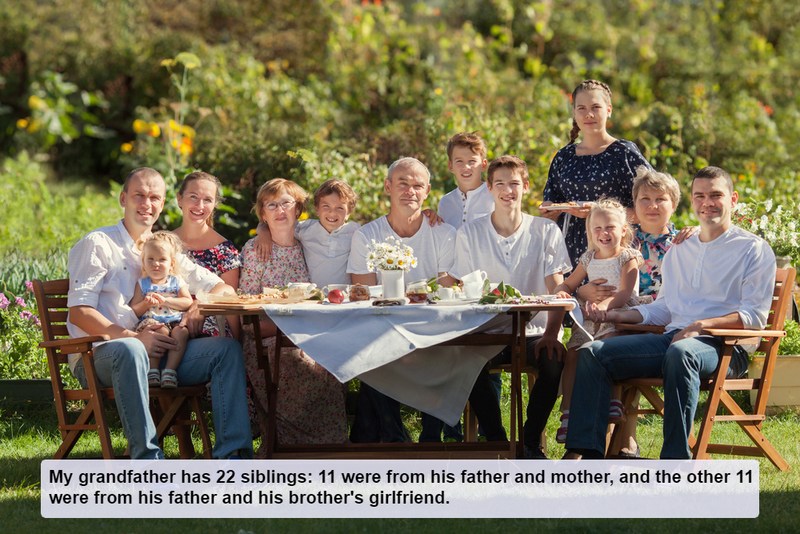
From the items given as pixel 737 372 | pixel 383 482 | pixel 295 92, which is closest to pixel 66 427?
pixel 383 482

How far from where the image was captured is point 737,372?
12.2 feet

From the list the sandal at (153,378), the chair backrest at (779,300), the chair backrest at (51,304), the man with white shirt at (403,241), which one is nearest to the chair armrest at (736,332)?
the chair backrest at (779,300)

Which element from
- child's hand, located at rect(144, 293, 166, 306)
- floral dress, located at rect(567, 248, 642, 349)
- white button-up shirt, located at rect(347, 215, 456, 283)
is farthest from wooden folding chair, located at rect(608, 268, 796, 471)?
child's hand, located at rect(144, 293, 166, 306)

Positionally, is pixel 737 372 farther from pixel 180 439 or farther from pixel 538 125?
pixel 538 125

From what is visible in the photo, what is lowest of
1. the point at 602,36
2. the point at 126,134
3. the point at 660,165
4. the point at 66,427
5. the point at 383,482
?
the point at 383,482

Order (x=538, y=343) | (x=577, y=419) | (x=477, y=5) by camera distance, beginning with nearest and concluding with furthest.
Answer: (x=577, y=419), (x=538, y=343), (x=477, y=5)

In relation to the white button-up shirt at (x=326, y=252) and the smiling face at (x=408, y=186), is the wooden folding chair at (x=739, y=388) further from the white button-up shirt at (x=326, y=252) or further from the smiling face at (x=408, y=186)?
the white button-up shirt at (x=326, y=252)

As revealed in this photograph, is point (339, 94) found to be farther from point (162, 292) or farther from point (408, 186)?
point (162, 292)

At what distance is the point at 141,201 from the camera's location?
3.93 metres

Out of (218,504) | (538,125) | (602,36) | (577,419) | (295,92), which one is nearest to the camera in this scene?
(218,504)

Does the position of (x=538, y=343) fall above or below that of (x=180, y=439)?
above

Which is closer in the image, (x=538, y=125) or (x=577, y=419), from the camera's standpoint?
(x=577, y=419)

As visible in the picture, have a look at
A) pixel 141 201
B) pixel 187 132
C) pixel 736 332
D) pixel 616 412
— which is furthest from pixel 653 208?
pixel 187 132

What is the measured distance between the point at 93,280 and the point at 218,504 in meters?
1.26
